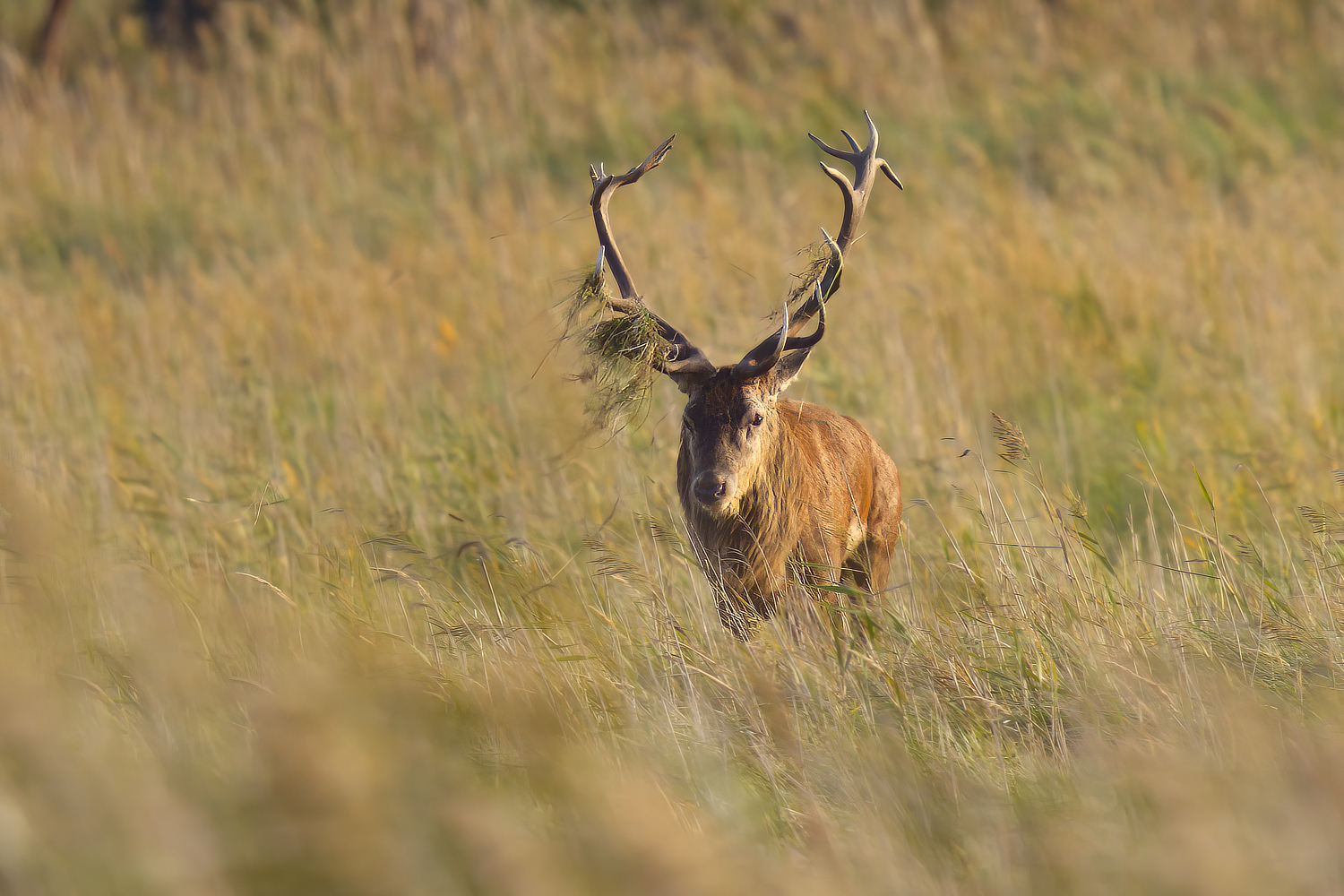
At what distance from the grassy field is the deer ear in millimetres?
597

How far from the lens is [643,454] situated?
614cm

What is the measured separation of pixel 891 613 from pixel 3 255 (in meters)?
8.74

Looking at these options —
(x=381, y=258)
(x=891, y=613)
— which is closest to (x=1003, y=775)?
(x=891, y=613)

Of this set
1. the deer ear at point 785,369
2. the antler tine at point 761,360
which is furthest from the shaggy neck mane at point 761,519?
the antler tine at point 761,360

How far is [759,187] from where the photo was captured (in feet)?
32.5

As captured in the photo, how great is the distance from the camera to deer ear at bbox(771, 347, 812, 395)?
4.31 meters

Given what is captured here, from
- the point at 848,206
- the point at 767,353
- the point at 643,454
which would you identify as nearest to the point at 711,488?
the point at 767,353

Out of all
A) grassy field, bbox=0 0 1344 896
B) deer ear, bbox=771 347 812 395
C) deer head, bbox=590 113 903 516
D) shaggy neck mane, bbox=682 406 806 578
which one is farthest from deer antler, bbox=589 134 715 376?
grassy field, bbox=0 0 1344 896

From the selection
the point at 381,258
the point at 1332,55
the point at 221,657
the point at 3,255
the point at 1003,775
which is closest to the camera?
the point at 1003,775

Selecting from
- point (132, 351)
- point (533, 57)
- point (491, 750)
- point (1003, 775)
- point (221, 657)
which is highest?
point (533, 57)

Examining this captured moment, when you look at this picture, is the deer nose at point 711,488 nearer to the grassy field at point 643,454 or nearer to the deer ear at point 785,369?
the grassy field at point 643,454

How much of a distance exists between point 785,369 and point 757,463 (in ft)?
1.16

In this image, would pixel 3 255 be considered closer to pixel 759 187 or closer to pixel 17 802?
pixel 759 187

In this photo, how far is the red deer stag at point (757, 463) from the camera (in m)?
4.07
